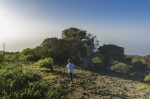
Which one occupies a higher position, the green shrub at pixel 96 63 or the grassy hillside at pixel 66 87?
the green shrub at pixel 96 63

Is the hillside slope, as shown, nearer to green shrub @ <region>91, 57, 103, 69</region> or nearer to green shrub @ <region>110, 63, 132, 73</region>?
green shrub @ <region>91, 57, 103, 69</region>

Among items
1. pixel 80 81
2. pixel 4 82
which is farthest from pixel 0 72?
pixel 80 81

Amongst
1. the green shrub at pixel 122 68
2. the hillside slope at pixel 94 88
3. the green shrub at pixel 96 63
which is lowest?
the hillside slope at pixel 94 88

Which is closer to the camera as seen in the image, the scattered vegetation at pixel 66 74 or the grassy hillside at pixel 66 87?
the grassy hillside at pixel 66 87

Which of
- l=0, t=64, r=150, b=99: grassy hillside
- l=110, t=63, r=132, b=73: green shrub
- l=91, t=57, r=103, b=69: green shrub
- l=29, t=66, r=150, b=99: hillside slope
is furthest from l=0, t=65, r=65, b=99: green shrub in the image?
l=110, t=63, r=132, b=73: green shrub

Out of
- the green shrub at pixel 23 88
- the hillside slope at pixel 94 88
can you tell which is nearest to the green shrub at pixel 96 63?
the hillside slope at pixel 94 88

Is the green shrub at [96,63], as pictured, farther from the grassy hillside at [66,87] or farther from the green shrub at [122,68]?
the grassy hillside at [66,87]

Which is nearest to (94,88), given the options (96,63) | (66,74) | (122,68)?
(66,74)

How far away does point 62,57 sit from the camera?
30.4 metres

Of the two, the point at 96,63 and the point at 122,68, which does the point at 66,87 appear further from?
the point at 122,68

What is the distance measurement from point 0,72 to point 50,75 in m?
5.87

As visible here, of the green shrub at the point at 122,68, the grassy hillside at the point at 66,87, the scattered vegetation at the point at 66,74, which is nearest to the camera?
the grassy hillside at the point at 66,87

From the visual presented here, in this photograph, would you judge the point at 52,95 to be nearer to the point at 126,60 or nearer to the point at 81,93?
the point at 81,93

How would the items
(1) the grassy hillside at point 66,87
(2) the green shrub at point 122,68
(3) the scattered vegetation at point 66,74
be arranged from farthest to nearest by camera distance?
(2) the green shrub at point 122,68
(3) the scattered vegetation at point 66,74
(1) the grassy hillside at point 66,87
